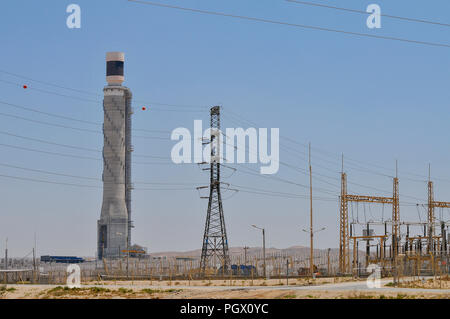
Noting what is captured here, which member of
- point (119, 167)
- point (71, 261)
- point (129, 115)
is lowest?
point (71, 261)

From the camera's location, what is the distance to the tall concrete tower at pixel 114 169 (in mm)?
159250

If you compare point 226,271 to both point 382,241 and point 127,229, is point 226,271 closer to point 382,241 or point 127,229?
point 382,241

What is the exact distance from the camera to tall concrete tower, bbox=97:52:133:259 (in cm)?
15925

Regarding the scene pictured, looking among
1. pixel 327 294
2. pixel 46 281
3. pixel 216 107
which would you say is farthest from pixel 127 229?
pixel 327 294

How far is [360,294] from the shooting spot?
4631 centimetres

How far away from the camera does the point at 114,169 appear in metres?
160

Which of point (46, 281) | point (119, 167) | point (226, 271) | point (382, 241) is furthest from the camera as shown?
point (119, 167)

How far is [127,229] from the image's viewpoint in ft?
535
